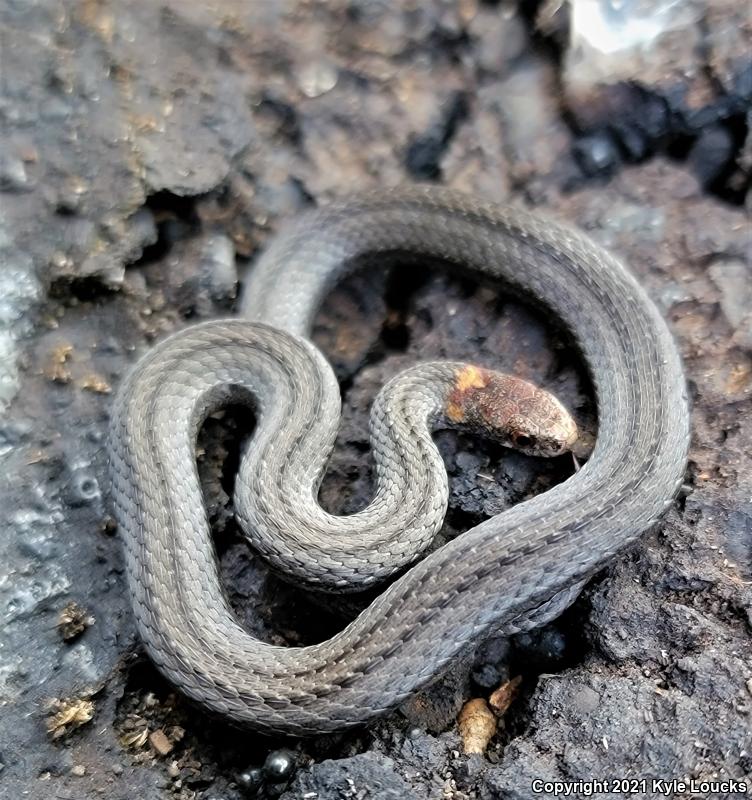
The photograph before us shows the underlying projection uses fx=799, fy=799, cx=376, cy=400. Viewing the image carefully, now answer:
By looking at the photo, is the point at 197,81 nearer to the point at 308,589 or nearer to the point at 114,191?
the point at 114,191

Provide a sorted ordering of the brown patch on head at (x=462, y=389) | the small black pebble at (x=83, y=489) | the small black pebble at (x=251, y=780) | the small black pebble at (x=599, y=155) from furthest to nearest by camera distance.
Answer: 1. the small black pebble at (x=599, y=155)
2. the brown patch on head at (x=462, y=389)
3. the small black pebble at (x=83, y=489)
4. the small black pebble at (x=251, y=780)

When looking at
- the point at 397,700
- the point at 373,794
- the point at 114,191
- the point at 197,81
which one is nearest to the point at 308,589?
the point at 397,700

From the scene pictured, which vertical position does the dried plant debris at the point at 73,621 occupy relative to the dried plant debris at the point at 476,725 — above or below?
above

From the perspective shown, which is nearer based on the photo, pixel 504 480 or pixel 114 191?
pixel 504 480

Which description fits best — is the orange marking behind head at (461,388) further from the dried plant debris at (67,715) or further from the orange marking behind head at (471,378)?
the dried plant debris at (67,715)

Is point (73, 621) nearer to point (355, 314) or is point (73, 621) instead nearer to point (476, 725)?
point (476, 725)

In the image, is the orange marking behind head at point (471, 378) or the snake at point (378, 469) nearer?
the snake at point (378, 469)

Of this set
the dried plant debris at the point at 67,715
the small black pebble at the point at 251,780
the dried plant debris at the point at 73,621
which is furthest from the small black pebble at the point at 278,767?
the dried plant debris at the point at 73,621

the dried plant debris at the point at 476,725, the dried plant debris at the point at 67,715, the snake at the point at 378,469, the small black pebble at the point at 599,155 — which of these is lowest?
the dried plant debris at the point at 476,725
